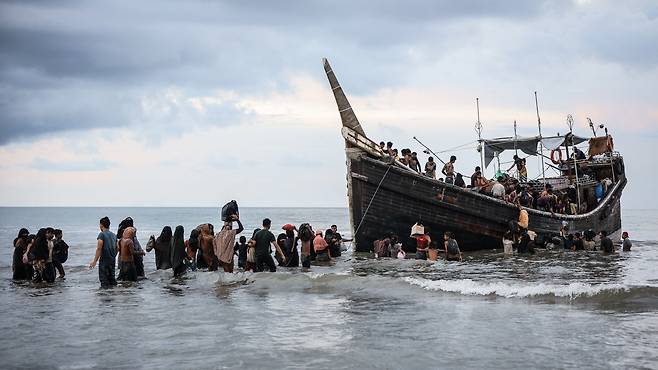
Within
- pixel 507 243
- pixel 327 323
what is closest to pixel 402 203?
pixel 507 243

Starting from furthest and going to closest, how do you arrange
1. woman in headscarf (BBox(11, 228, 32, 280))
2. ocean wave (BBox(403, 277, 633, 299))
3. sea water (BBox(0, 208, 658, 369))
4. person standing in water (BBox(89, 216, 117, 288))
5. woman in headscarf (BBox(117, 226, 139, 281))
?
woman in headscarf (BBox(11, 228, 32, 280)), woman in headscarf (BBox(117, 226, 139, 281)), person standing in water (BBox(89, 216, 117, 288)), ocean wave (BBox(403, 277, 633, 299)), sea water (BBox(0, 208, 658, 369))

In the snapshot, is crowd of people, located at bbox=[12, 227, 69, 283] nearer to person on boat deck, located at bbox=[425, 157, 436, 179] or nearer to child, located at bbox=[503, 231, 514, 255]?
person on boat deck, located at bbox=[425, 157, 436, 179]

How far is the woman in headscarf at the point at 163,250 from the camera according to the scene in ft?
51.7

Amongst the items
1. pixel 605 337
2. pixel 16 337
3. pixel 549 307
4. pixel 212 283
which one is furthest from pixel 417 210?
pixel 16 337

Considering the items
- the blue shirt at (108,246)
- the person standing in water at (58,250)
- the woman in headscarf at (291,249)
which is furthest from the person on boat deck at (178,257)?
the woman in headscarf at (291,249)

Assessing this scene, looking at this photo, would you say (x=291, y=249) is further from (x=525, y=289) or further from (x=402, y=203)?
(x=525, y=289)

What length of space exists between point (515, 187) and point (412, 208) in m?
5.49

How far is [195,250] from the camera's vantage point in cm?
1648

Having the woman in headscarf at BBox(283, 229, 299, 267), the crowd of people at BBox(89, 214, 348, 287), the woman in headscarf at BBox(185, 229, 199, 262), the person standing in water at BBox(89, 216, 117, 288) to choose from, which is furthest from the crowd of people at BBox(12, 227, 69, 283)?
the woman in headscarf at BBox(283, 229, 299, 267)

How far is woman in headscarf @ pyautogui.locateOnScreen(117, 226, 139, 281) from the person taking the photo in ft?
44.8

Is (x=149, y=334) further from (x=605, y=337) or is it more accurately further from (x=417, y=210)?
(x=417, y=210)

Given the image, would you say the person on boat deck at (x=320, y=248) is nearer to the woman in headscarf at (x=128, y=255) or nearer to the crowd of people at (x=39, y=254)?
the woman in headscarf at (x=128, y=255)

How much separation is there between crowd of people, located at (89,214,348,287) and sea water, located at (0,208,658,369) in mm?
484

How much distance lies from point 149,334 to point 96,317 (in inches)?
65.9
